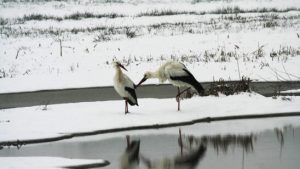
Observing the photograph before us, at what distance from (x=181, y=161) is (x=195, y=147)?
1056 mm

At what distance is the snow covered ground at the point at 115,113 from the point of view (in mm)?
12430

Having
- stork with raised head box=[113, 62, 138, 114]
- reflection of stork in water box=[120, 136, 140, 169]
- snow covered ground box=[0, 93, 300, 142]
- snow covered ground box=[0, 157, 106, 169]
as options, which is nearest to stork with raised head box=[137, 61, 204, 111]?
snow covered ground box=[0, 93, 300, 142]

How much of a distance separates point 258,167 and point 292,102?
18.6ft

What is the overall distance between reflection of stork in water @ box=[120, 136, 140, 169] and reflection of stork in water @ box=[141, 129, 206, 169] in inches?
6.4

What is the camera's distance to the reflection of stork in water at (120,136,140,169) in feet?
31.8

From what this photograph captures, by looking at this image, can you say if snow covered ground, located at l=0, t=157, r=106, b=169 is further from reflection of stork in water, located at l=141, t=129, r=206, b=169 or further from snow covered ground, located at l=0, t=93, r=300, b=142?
snow covered ground, located at l=0, t=93, r=300, b=142

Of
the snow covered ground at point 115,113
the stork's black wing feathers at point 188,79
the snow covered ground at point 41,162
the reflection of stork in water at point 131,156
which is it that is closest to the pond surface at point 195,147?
the reflection of stork in water at point 131,156

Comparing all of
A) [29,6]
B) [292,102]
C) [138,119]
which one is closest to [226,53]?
[292,102]

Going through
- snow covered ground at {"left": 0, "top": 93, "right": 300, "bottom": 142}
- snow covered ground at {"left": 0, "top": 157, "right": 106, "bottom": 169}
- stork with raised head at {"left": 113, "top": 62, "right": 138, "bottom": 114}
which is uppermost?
stork with raised head at {"left": 113, "top": 62, "right": 138, "bottom": 114}

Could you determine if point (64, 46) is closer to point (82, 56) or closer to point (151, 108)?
point (82, 56)

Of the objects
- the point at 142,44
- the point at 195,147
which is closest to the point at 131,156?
the point at 195,147

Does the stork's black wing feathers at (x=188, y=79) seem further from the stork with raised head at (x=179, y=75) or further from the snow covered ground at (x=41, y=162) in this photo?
the snow covered ground at (x=41, y=162)

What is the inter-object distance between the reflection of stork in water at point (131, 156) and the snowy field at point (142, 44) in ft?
21.6

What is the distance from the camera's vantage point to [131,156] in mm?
10359
